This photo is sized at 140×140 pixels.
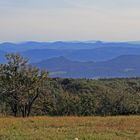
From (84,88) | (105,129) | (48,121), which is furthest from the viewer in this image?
(84,88)

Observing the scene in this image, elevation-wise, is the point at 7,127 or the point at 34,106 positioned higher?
the point at 7,127

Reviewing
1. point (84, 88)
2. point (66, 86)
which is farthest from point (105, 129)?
point (66, 86)

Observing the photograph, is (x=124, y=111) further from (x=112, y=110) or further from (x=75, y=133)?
(x=75, y=133)

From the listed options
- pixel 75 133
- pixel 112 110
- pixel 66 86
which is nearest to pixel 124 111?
pixel 112 110

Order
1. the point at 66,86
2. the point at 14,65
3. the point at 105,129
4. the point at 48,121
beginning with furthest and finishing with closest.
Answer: the point at 66,86
the point at 14,65
the point at 48,121
the point at 105,129

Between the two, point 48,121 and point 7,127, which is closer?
point 7,127

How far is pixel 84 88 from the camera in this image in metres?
104

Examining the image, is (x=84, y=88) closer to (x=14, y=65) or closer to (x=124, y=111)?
(x=124, y=111)

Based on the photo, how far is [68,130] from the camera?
18453 mm

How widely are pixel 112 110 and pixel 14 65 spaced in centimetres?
2752

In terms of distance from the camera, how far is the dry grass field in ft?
53.2

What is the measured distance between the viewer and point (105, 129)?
62.3 ft

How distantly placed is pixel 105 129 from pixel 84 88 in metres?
85.6

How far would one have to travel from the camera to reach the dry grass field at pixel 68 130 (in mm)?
16203
